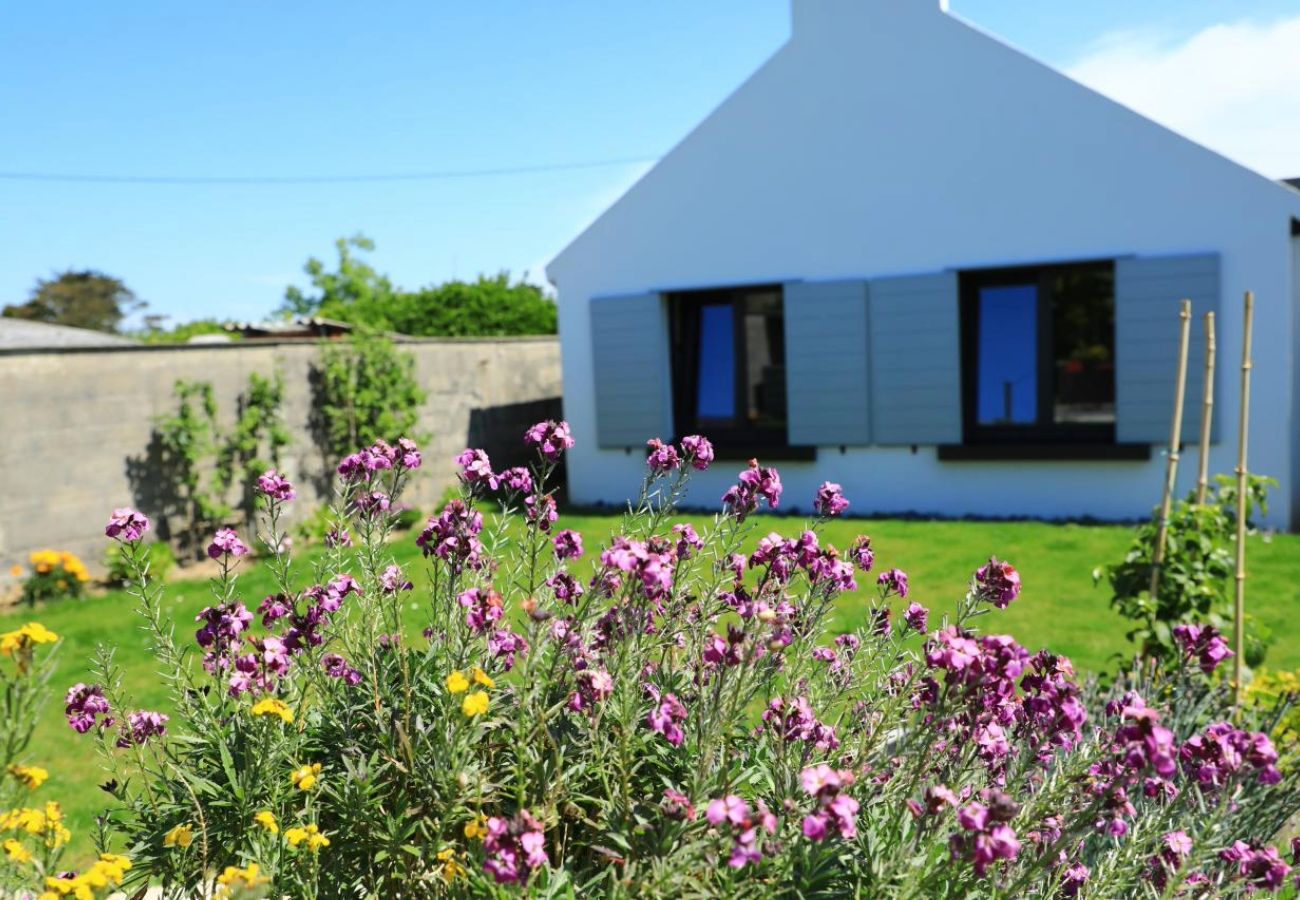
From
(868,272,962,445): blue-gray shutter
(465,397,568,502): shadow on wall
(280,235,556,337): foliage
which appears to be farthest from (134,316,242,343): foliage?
(868,272,962,445): blue-gray shutter

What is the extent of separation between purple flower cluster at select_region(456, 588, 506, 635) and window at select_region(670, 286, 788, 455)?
28.1 feet

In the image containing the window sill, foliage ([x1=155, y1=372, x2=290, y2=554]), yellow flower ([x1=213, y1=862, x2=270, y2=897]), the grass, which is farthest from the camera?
the window sill

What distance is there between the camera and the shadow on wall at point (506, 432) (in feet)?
38.5

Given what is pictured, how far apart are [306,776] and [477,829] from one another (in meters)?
0.32

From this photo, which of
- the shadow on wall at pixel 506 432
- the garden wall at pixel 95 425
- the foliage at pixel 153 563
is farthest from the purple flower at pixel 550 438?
the shadow on wall at pixel 506 432

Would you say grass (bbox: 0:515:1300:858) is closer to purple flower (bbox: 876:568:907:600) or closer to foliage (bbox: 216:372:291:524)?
foliage (bbox: 216:372:291:524)

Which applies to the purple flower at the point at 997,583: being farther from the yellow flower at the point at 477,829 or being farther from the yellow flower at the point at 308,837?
the yellow flower at the point at 308,837

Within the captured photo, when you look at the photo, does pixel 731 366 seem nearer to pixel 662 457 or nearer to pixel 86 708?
pixel 662 457

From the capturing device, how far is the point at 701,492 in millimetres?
10734

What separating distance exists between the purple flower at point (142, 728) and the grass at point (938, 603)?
1454 millimetres

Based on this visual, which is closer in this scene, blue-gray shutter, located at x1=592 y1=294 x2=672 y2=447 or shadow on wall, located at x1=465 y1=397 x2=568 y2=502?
blue-gray shutter, located at x1=592 y1=294 x2=672 y2=447

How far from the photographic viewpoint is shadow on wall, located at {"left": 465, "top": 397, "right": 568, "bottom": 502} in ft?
38.5

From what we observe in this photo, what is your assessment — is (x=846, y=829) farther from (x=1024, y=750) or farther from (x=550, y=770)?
(x=1024, y=750)

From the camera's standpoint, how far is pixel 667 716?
6.01 feet
